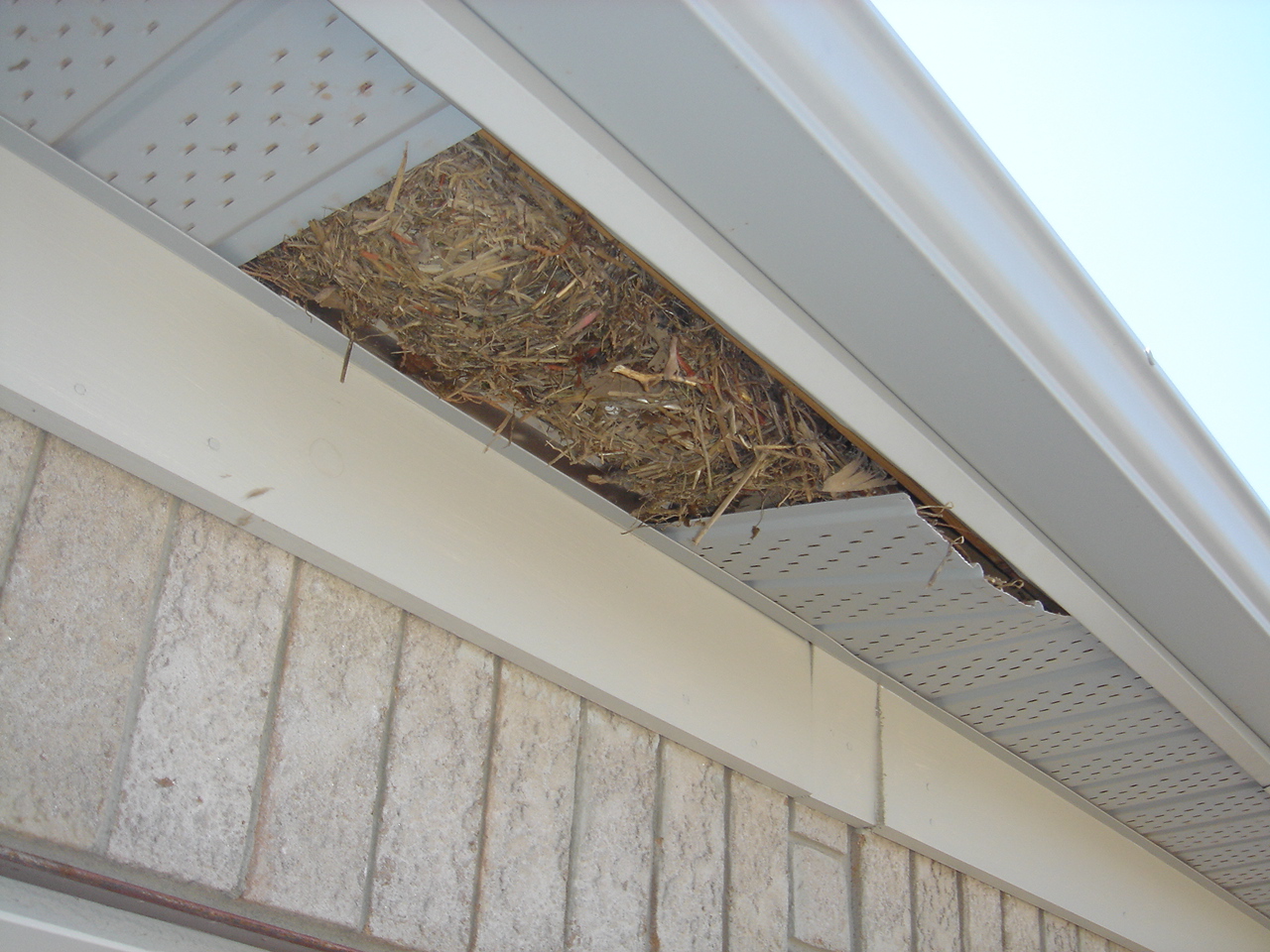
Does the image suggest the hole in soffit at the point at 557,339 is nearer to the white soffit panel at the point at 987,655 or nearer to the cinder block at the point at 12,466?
the white soffit panel at the point at 987,655

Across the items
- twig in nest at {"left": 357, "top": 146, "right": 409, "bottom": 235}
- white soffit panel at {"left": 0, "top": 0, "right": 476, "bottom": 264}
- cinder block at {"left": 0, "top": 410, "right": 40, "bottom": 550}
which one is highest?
white soffit panel at {"left": 0, "top": 0, "right": 476, "bottom": 264}

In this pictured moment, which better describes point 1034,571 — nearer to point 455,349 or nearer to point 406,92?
point 455,349

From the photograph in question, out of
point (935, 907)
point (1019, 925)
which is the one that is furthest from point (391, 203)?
point (1019, 925)

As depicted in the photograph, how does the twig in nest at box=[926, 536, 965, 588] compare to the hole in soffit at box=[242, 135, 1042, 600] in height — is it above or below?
below

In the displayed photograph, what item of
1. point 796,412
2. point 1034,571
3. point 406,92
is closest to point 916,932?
point 1034,571

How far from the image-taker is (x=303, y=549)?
1295 millimetres

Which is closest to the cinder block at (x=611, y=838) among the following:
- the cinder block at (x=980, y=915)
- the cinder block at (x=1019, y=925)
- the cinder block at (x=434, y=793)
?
the cinder block at (x=434, y=793)

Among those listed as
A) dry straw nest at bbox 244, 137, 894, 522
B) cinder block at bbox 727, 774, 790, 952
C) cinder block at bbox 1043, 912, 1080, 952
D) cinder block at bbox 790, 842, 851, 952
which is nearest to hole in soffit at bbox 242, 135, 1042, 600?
dry straw nest at bbox 244, 137, 894, 522

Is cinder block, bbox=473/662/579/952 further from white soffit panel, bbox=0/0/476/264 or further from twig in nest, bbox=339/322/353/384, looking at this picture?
white soffit panel, bbox=0/0/476/264

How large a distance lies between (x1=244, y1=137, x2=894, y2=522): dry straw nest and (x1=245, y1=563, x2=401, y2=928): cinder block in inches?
13.3

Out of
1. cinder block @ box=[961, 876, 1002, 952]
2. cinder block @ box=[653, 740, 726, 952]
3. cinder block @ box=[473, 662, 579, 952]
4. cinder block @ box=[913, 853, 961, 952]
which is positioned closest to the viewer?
cinder block @ box=[473, 662, 579, 952]

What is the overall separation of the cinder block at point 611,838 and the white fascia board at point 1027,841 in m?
0.67

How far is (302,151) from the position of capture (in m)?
1.10

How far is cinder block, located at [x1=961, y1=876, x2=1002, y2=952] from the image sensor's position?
229 centimetres
